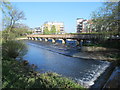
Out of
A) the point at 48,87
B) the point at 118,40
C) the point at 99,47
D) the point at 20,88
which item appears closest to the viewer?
the point at 20,88

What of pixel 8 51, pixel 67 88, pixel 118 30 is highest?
pixel 118 30

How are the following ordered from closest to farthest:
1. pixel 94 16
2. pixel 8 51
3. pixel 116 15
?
pixel 8 51
pixel 116 15
pixel 94 16

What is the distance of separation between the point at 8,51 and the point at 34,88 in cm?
728

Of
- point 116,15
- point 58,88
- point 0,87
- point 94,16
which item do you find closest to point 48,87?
point 58,88

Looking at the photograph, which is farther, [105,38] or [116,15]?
[105,38]

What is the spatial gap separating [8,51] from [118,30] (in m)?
12.4

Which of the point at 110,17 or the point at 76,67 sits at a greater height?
the point at 110,17

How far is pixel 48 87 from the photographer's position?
15.0 ft

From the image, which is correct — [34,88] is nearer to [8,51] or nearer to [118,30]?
[8,51]

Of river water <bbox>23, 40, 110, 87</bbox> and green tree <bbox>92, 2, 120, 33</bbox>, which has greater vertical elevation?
green tree <bbox>92, 2, 120, 33</bbox>

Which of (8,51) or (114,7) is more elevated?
(114,7)

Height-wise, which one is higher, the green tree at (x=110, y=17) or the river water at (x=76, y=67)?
the green tree at (x=110, y=17)

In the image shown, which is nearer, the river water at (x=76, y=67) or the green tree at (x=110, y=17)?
the river water at (x=76, y=67)

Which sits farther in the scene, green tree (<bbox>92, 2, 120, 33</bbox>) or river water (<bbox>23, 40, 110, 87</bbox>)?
green tree (<bbox>92, 2, 120, 33</bbox>)
